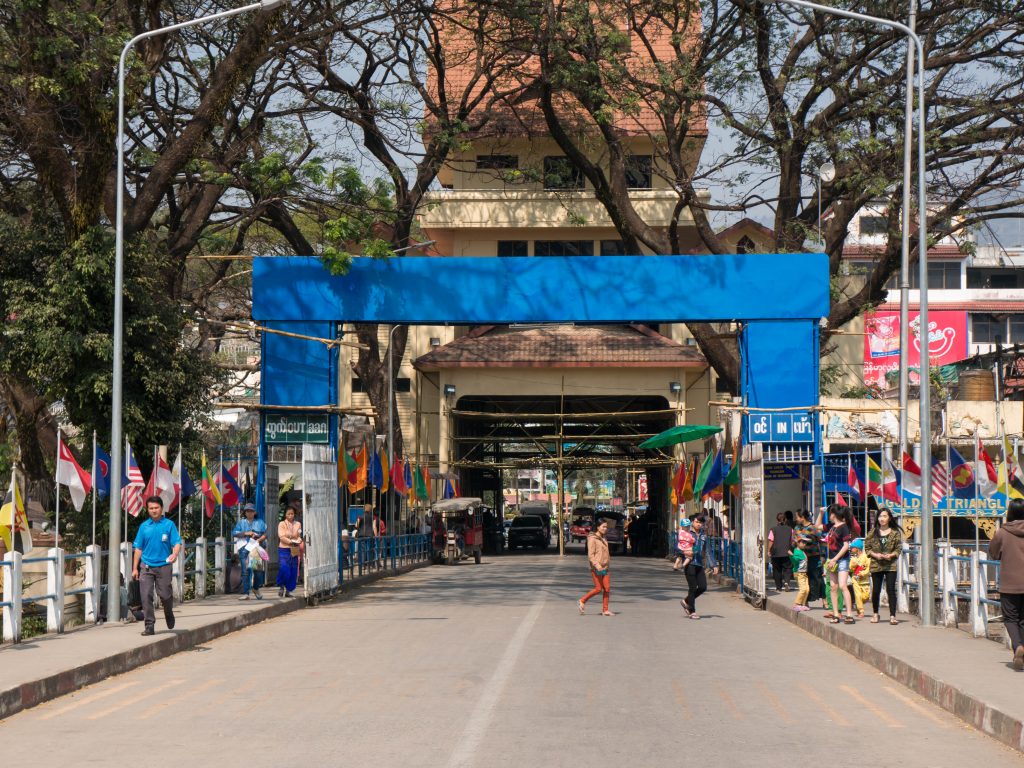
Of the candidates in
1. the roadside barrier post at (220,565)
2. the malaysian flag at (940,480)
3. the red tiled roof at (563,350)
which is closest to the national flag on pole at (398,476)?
the roadside barrier post at (220,565)

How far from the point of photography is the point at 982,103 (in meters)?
24.8

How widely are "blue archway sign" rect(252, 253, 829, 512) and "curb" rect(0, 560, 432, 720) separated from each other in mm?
5833

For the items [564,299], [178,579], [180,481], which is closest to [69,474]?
[178,579]

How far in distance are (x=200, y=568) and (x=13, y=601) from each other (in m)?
7.53

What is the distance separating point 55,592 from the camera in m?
16.2

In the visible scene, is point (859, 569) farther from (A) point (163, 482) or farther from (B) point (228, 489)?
(B) point (228, 489)

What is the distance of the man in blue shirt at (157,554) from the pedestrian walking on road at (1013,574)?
917cm

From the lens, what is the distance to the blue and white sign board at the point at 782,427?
24516 mm

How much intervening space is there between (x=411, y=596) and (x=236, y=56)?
10276 millimetres

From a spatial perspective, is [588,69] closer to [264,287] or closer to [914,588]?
[264,287]

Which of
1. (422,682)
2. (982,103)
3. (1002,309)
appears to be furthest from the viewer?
(1002,309)

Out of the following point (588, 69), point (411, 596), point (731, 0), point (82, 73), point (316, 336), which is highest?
point (731, 0)

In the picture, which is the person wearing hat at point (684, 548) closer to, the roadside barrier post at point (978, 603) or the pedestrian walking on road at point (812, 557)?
the pedestrian walking on road at point (812, 557)

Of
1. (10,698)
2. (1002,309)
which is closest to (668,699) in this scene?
(10,698)
